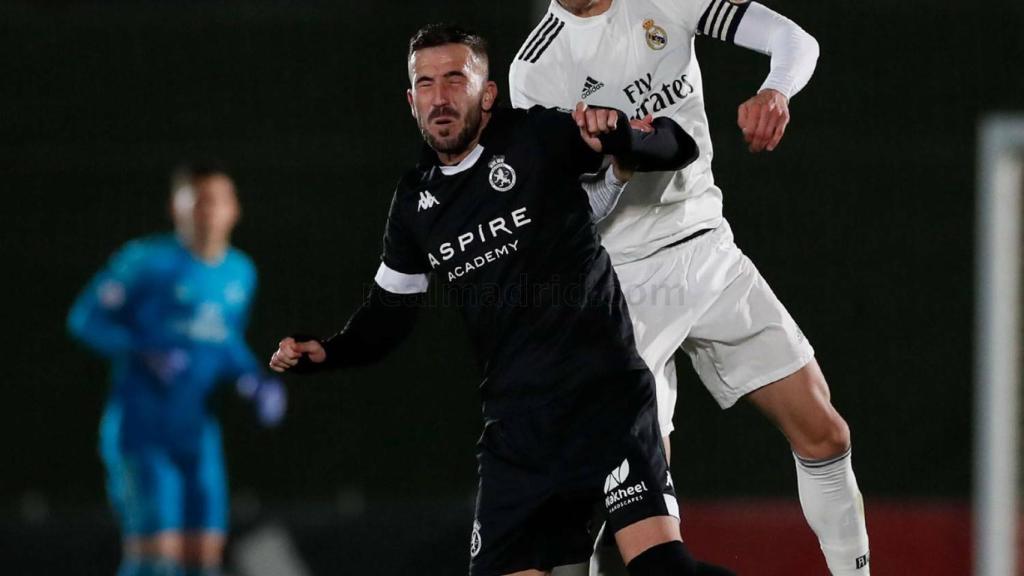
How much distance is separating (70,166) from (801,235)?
11.1ft

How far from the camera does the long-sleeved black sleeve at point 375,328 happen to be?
3.31 metres

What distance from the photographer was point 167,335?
6.03 meters

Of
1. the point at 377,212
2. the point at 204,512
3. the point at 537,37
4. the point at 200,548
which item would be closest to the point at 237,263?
the point at 377,212

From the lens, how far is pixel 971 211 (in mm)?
6535

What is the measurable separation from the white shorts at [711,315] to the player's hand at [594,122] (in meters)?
0.65

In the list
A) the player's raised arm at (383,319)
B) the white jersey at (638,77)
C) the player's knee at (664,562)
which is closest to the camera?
the player's knee at (664,562)

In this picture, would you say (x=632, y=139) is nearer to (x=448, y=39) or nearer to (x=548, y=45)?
(x=448, y=39)

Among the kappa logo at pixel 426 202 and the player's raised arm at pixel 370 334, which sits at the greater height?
the kappa logo at pixel 426 202

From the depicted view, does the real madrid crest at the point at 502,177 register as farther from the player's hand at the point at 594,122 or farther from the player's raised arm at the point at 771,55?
the player's raised arm at the point at 771,55

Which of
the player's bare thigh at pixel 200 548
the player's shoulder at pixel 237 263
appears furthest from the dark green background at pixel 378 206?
the player's bare thigh at pixel 200 548

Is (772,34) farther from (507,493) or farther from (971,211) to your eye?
(971,211)

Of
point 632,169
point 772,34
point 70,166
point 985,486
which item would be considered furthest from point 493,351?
point 70,166

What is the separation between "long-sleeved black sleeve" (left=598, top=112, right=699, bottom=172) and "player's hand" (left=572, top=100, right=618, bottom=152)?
10 mm

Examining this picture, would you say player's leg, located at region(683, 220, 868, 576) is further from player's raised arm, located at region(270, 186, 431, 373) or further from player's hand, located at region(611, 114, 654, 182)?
player's raised arm, located at region(270, 186, 431, 373)
